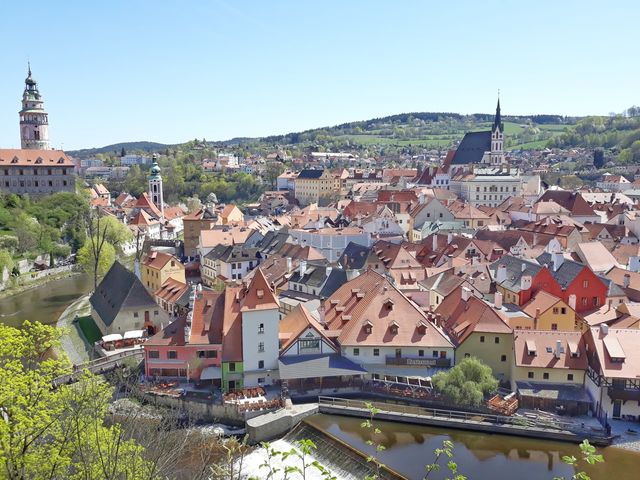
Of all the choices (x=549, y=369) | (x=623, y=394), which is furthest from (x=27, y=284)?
(x=623, y=394)

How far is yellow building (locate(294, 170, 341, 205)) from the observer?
119500 millimetres

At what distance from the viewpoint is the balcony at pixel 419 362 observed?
31969 mm

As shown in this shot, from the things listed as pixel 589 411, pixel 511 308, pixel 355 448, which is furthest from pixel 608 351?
pixel 355 448

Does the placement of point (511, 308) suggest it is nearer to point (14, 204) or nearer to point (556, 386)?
point (556, 386)

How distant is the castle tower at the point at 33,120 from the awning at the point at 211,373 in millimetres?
85304

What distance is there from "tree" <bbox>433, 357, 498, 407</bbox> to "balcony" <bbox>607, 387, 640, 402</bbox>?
5.26m

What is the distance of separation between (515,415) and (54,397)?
22059 millimetres

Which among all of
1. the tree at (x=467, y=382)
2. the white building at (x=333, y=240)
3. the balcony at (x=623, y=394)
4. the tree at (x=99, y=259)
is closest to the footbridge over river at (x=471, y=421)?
the tree at (x=467, y=382)

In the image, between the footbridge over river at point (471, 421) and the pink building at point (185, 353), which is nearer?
the footbridge over river at point (471, 421)

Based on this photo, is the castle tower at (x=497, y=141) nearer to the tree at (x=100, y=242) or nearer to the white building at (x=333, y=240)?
the white building at (x=333, y=240)

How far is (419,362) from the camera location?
105 ft

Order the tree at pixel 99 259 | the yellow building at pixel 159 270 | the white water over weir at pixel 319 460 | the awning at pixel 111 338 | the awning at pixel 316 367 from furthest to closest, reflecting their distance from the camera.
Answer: the tree at pixel 99 259 → the yellow building at pixel 159 270 → the awning at pixel 111 338 → the awning at pixel 316 367 → the white water over weir at pixel 319 460

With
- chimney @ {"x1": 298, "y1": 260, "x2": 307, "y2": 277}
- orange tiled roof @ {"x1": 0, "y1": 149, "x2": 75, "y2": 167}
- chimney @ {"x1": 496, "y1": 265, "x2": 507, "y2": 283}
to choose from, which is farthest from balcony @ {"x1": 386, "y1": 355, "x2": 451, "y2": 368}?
orange tiled roof @ {"x1": 0, "y1": 149, "x2": 75, "y2": 167}

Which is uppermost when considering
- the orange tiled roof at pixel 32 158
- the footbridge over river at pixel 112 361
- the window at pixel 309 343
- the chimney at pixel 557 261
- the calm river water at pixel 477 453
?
the orange tiled roof at pixel 32 158
